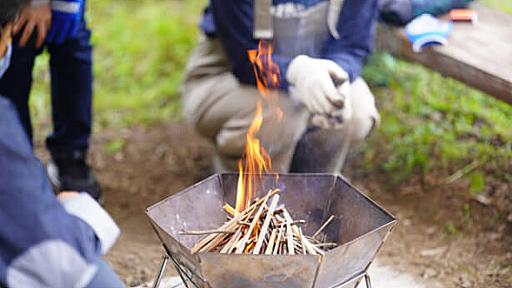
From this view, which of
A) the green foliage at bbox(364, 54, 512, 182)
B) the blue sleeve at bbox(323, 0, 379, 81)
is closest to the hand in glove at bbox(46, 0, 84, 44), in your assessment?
the blue sleeve at bbox(323, 0, 379, 81)

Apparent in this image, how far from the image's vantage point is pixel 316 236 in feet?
8.48

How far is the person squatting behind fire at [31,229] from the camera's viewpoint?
1.83 meters

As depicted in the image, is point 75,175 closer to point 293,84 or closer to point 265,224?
point 293,84

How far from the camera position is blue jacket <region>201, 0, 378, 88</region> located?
3.14 m

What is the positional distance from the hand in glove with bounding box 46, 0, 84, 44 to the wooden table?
1311mm

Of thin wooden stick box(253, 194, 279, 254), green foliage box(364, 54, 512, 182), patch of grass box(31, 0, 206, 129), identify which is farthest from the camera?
patch of grass box(31, 0, 206, 129)

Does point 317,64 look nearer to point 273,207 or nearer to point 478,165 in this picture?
point 273,207

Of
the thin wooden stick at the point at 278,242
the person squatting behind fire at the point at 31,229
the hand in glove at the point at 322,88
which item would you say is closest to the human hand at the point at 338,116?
the hand in glove at the point at 322,88

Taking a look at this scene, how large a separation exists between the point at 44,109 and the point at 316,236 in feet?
7.61

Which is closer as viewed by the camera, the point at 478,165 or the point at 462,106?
the point at 478,165

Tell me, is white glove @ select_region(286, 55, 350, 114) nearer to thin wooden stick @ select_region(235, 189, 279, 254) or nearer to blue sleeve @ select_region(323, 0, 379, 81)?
blue sleeve @ select_region(323, 0, 379, 81)

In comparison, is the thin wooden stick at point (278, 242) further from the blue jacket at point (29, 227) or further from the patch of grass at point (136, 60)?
the patch of grass at point (136, 60)

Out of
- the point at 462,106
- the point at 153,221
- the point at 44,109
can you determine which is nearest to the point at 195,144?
the point at 44,109

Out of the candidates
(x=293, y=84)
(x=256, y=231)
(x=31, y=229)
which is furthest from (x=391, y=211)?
(x=31, y=229)
